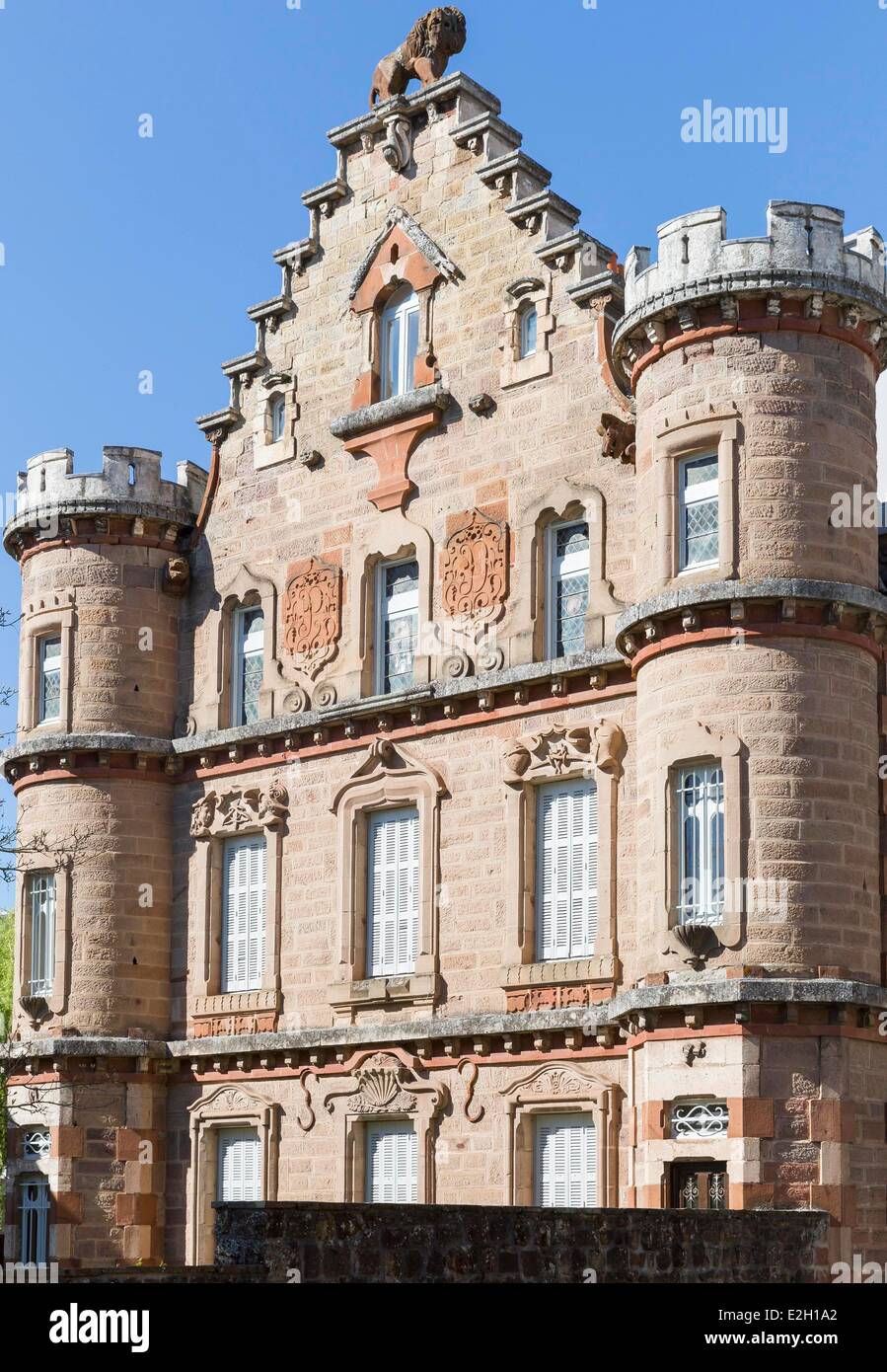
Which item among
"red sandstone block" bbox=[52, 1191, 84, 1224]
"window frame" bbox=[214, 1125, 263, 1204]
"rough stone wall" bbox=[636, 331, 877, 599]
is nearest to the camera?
"rough stone wall" bbox=[636, 331, 877, 599]

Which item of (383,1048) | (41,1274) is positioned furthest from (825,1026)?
→ (41,1274)

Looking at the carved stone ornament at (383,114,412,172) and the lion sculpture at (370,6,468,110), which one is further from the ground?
the lion sculpture at (370,6,468,110)

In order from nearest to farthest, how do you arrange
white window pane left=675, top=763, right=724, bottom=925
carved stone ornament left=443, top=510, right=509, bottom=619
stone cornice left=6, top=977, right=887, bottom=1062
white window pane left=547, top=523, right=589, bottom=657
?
stone cornice left=6, top=977, right=887, bottom=1062 → white window pane left=675, top=763, right=724, bottom=925 → white window pane left=547, top=523, right=589, bottom=657 → carved stone ornament left=443, top=510, right=509, bottom=619

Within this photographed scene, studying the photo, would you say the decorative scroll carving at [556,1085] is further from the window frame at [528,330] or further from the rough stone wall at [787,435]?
the window frame at [528,330]

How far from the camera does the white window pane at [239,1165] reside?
99.2 feet

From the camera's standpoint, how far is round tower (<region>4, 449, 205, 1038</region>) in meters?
31.8

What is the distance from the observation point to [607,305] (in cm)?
2797

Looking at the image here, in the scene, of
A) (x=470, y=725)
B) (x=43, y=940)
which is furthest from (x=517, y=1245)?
(x=43, y=940)

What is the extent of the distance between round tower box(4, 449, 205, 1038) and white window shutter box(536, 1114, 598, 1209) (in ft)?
24.7

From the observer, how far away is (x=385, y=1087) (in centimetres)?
2827

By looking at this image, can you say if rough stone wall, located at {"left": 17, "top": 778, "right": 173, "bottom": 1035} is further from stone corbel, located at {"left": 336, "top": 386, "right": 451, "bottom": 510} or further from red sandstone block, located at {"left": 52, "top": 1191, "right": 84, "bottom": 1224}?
stone corbel, located at {"left": 336, "top": 386, "right": 451, "bottom": 510}

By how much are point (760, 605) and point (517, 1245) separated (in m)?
8.60

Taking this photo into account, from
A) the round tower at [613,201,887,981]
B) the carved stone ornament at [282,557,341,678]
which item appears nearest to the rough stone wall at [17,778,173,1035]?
the carved stone ornament at [282,557,341,678]

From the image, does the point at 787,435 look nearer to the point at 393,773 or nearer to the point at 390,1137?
the point at 393,773
